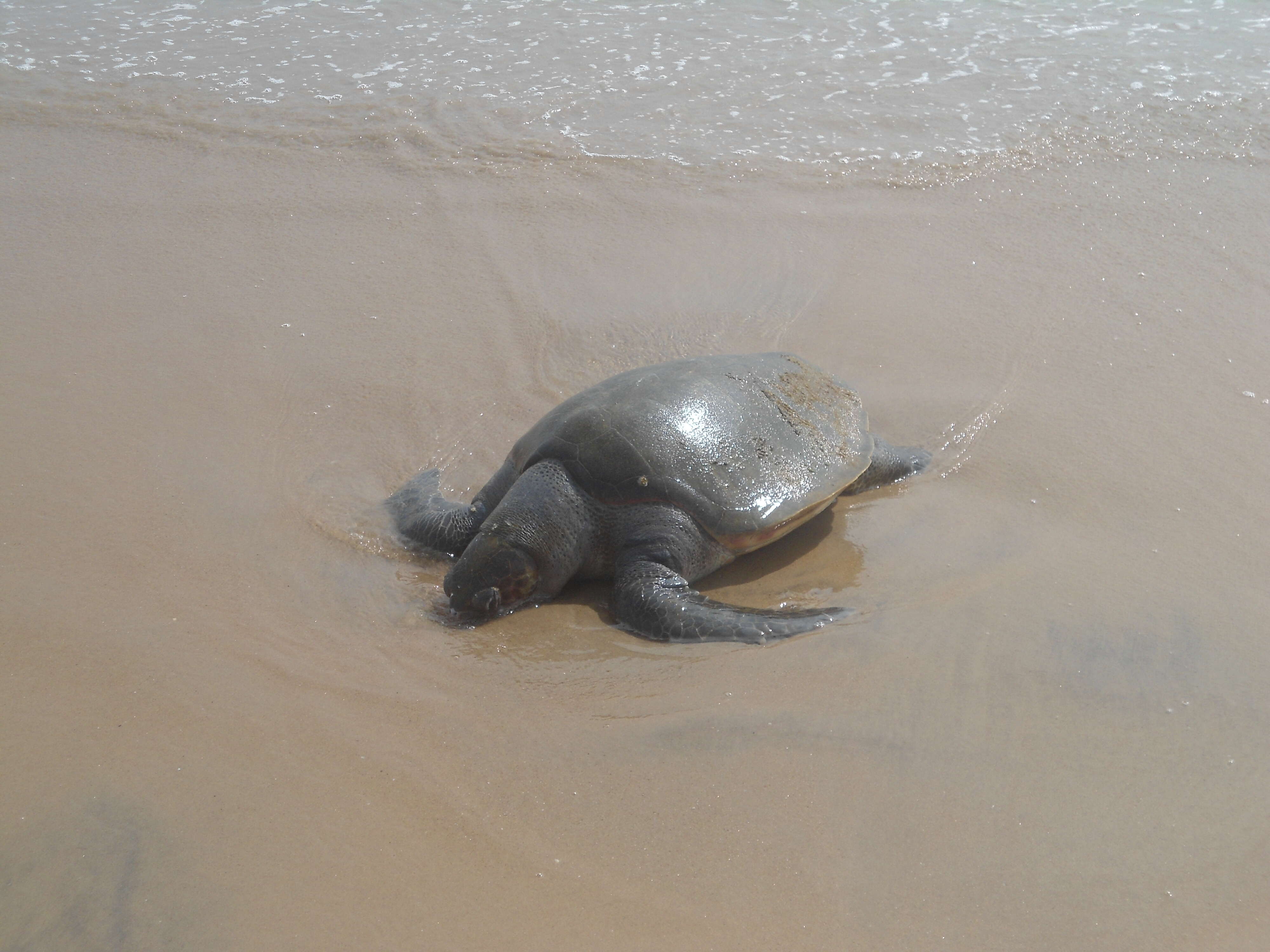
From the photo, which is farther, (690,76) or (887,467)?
(690,76)

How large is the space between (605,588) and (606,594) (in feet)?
0.16

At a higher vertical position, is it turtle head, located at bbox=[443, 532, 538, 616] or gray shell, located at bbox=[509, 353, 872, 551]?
gray shell, located at bbox=[509, 353, 872, 551]

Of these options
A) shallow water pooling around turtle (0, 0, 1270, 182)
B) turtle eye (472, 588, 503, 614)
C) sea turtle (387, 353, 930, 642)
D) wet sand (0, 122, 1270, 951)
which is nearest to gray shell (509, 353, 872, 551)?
sea turtle (387, 353, 930, 642)

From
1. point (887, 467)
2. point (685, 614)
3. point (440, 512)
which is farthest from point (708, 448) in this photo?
point (440, 512)

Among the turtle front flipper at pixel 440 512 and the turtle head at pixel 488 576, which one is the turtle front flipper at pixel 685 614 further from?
the turtle front flipper at pixel 440 512

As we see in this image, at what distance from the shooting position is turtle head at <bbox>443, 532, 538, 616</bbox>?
3467 mm

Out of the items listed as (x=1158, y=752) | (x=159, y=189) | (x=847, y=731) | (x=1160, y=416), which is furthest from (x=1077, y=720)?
(x=159, y=189)

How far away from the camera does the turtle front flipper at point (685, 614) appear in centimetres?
324

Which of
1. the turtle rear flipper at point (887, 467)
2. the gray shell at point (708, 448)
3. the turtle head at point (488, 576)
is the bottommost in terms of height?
the turtle rear flipper at point (887, 467)

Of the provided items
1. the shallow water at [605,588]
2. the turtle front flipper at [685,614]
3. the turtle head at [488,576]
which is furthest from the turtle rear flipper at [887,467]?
the turtle head at [488,576]

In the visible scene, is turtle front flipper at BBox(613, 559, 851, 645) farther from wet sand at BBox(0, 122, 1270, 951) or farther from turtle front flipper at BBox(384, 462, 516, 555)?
turtle front flipper at BBox(384, 462, 516, 555)

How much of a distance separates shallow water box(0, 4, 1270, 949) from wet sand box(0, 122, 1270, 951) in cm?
1

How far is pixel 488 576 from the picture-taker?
3.47 metres

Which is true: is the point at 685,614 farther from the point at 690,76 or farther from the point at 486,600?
the point at 690,76
